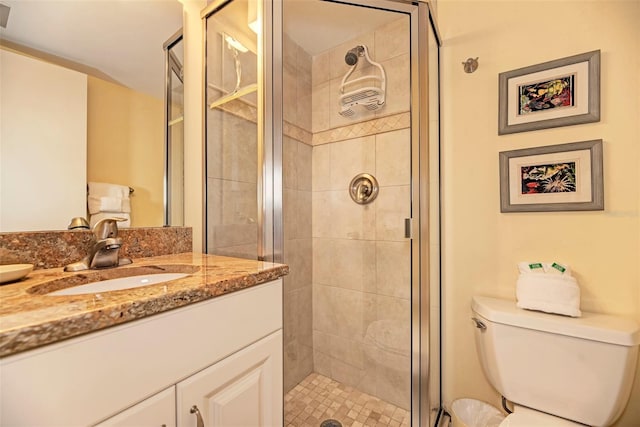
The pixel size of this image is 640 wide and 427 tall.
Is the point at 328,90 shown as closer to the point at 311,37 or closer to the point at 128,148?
the point at 311,37

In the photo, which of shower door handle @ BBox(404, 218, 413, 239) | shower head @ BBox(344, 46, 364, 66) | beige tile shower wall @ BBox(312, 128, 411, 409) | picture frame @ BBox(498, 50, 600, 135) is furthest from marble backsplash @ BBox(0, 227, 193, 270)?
picture frame @ BBox(498, 50, 600, 135)

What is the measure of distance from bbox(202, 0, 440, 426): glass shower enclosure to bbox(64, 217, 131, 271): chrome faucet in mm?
346

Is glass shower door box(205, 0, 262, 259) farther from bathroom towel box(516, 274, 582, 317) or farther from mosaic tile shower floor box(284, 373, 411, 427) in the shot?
bathroom towel box(516, 274, 582, 317)

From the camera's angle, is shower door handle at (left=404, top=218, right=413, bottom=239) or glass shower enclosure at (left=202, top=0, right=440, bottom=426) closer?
glass shower enclosure at (left=202, top=0, right=440, bottom=426)

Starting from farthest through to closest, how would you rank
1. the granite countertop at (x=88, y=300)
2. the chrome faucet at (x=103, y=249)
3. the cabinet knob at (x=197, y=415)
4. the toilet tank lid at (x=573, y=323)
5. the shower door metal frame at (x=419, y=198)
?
the shower door metal frame at (x=419, y=198), the toilet tank lid at (x=573, y=323), the chrome faucet at (x=103, y=249), the cabinet knob at (x=197, y=415), the granite countertop at (x=88, y=300)

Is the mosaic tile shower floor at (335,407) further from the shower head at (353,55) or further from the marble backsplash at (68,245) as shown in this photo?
the shower head at (353,55)

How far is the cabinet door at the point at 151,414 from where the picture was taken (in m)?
0.43

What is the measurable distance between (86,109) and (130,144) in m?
0.15

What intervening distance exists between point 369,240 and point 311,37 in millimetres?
1086

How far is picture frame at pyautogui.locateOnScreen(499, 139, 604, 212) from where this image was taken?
3.48ft

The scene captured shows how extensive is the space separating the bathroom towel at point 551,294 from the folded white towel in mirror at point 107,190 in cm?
157

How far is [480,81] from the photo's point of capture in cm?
130

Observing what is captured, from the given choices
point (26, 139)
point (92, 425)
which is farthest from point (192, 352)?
point (26, 139)

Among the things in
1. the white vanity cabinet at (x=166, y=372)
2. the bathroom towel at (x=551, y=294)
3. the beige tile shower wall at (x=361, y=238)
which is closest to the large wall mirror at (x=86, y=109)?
the white vanity cabinet at (x=166, y=372)
